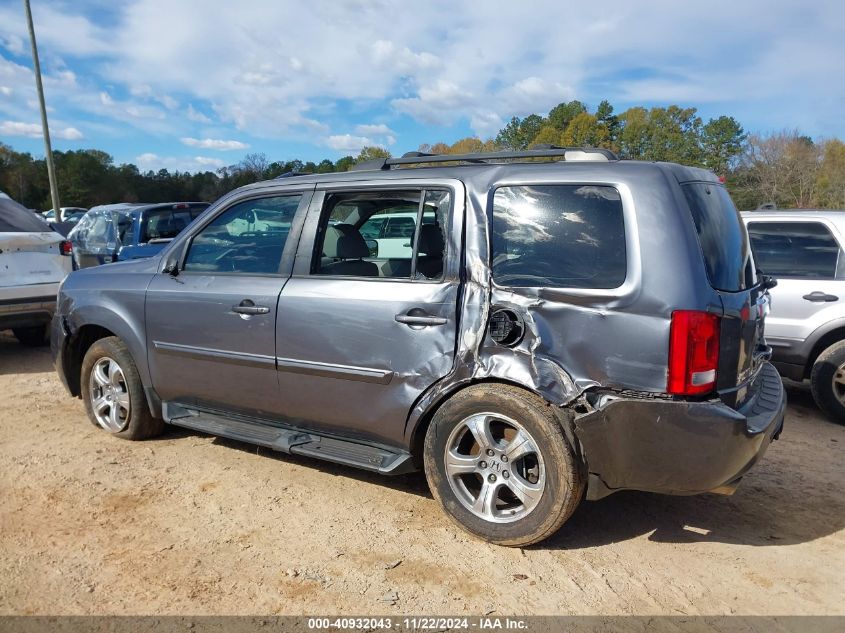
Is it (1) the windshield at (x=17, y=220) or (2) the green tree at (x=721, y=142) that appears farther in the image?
(2) the green tree at (x=721, y=142)

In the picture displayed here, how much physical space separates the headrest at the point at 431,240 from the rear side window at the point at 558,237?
0.34 m

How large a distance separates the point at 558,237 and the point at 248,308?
189 cm

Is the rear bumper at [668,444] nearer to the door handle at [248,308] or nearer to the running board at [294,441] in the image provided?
the running board at [294,441]

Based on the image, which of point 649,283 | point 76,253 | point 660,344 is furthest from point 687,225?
point 76,253

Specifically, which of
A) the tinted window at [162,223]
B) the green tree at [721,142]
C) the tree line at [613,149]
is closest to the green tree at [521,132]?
the tree line at [613,149]

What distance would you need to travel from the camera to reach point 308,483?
4.14 m

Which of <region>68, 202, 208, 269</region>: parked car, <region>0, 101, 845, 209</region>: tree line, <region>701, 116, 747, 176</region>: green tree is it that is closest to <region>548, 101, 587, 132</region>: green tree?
<region>0, 101, 845, 209</region>: tree line

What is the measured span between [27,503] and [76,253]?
9.04m

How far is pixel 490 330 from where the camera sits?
10.8ft

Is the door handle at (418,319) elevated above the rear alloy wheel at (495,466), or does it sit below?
above

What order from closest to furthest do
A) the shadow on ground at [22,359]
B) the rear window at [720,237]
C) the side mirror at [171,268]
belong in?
the rear window at [720,237] < the side mirror at [171,268] < the shadow on ground at [22,359]

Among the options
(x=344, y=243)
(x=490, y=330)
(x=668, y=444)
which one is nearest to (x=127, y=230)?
(x=344, y=243)

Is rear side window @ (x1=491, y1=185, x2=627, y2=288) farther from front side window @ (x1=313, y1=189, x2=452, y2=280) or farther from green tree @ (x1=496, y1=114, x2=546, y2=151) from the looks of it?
green tree @ (x1=496, y1=114, x2=546, y2=151)

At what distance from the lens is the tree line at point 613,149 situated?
124 feet
